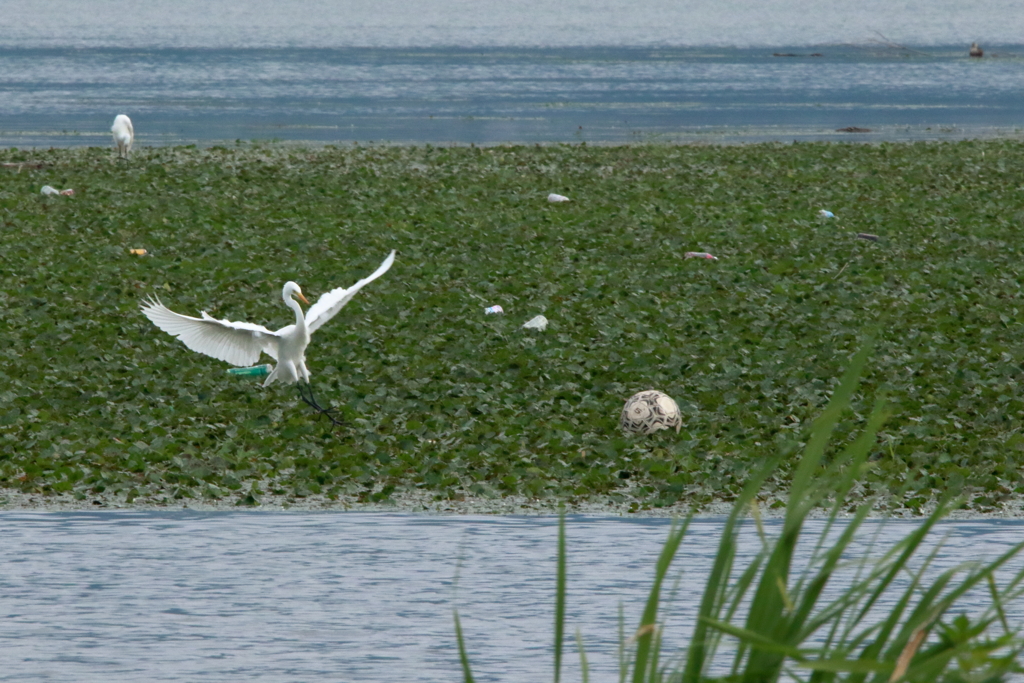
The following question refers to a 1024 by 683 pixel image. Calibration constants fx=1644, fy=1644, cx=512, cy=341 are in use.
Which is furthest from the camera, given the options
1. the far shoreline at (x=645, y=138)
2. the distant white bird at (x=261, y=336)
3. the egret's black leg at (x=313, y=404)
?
the far shoreline at (x=645, y=138)

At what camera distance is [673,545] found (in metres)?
3.11

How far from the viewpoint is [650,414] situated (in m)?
11.1

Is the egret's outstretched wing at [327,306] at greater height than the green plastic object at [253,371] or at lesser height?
greater

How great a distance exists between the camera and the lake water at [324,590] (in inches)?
286

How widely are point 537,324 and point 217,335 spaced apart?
3410 millimetres

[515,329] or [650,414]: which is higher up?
[650,414]

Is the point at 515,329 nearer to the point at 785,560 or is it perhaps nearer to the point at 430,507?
the point at 430,507

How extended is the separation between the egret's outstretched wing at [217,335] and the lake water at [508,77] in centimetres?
2227

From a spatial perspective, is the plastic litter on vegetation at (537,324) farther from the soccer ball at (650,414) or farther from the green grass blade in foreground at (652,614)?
the green grass blade in foreground at (652,614)

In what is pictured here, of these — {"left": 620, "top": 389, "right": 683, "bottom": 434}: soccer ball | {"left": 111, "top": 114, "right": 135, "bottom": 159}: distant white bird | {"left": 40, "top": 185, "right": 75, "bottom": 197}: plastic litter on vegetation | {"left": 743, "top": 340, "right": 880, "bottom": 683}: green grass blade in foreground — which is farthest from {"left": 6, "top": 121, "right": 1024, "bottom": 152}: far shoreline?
{"left": 743, "top": 340, "right": 880, "bottom": 683}: green grass blade in foreground

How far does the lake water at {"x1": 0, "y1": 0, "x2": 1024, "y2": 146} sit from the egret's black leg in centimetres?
2202

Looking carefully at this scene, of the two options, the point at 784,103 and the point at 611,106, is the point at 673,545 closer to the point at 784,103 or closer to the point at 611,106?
the point at 611,106

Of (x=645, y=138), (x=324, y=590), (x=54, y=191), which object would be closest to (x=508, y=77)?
(x=645, y=138)

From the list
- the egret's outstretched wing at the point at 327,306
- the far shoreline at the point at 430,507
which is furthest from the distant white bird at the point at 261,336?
the far shoreline at the point at 430,507
